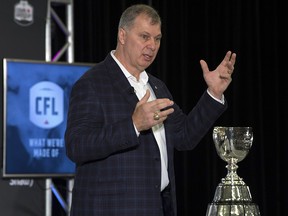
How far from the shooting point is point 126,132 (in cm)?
230

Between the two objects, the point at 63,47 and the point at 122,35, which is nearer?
the point at 122,35

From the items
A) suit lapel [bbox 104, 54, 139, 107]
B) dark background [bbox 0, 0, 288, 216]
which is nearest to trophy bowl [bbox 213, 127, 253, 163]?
suit lapel [bbox 104, 54, 139, 107]

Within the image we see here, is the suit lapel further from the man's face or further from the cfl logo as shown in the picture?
the cfl logo

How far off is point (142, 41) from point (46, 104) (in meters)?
2.13

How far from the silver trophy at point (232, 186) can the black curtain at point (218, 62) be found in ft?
10.8

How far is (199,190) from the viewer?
5820 mm

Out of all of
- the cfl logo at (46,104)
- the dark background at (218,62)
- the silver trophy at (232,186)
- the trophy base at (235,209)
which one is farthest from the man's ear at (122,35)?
the dark background at (218,62)

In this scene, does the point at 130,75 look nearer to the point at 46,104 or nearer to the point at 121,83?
the point at 121,83

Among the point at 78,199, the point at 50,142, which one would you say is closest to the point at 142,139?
the point at 78,199

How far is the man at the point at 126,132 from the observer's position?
235 cm

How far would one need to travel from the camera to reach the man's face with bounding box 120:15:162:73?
8.45ft

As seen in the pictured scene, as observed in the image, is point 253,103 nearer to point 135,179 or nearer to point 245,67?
point 245,67

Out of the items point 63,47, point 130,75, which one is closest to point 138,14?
point 130,75

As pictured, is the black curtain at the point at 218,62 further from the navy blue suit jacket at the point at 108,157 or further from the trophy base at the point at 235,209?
the trophy base at the point at 235,209
